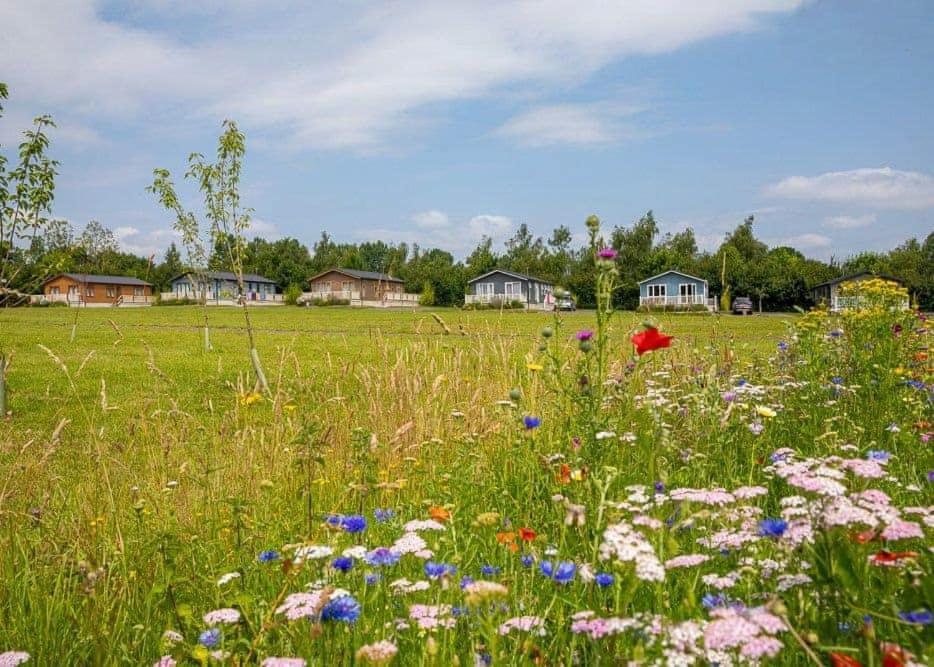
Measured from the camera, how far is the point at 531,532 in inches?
83.2

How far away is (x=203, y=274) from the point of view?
14133 mm

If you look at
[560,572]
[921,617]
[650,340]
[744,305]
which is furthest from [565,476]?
[744,305]

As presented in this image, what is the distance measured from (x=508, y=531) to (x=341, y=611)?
937 millimetres

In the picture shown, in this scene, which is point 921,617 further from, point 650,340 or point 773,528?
point 650,340

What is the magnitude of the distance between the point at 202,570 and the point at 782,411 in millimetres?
3796

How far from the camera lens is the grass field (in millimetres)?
1602

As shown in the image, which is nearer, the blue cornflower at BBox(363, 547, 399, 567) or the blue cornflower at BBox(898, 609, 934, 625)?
the blue cornflower at BBox(898, 609, 934, 625)

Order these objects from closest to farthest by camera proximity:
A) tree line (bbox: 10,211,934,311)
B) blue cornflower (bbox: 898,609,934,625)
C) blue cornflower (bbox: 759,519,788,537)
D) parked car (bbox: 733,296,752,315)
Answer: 1. blue cornflower (bbox: 898,609,934,625)
2. blue cornflower (bbox: 759,519,788,537)
3. parked car (bbox: 733,296,752,315)
4. tree line (bbox: 10,211,934,311)

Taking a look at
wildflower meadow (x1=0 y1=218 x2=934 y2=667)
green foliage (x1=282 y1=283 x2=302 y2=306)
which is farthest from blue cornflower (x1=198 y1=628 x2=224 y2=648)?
green foliage (x1=282 y1=283 x2=302 y2=306)

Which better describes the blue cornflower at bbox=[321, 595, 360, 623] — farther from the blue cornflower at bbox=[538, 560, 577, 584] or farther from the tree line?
the tree line

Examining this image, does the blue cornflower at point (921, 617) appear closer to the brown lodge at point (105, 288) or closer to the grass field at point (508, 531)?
the grass field at point (508, 531)

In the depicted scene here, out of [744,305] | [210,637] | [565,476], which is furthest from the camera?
[744,305]

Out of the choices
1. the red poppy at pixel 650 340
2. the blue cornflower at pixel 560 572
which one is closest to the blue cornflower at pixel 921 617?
the blue cornflower at pixel 560 572

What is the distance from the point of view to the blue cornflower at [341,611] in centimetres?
161
